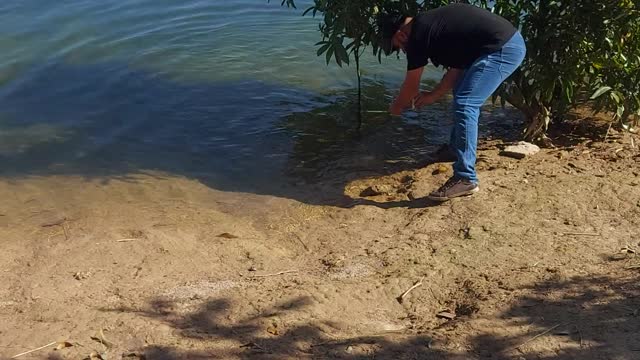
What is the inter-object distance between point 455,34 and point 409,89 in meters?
0.52

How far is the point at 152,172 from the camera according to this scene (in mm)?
6645

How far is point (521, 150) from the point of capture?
615 cm

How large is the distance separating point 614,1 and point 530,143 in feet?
4.56

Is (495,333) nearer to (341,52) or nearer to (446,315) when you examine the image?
(446,315)

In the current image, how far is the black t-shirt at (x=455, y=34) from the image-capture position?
16.6ft

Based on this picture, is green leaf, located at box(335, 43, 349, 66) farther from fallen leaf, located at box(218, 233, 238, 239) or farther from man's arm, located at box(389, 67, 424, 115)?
fallen leaf, located at box(218, 233, 238, 239)

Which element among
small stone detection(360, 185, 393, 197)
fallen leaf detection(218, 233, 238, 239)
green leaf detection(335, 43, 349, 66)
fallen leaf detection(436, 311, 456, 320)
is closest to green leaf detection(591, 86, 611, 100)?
small stone detection(360, 185, 393, 197)

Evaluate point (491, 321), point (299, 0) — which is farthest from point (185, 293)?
point (299, 0)

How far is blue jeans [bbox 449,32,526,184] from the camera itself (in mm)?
5191

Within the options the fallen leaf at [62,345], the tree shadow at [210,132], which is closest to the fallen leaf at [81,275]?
the fallen leaf at [62,345]

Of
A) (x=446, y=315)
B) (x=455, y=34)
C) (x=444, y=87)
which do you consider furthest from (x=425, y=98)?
(x=446, y=315)

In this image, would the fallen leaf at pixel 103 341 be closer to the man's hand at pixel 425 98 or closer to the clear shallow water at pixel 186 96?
the clear shallow water at pixel 186 96

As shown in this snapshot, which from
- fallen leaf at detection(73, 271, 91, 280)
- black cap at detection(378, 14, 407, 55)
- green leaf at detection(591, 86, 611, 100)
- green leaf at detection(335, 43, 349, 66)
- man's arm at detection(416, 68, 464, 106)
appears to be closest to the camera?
fallen leaf at detection(73, 271, 91, 280)

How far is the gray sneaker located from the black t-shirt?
912mm
